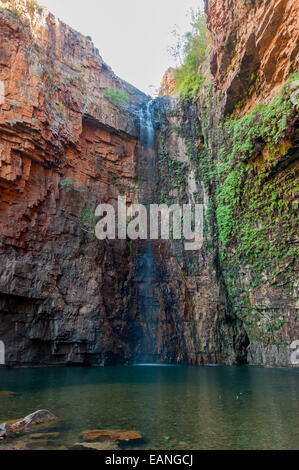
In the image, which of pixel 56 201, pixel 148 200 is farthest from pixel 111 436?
pixel 148 200

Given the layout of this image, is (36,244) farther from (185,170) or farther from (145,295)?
(185,170)

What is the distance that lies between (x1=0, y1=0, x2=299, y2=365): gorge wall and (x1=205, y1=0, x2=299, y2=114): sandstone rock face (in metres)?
0.05

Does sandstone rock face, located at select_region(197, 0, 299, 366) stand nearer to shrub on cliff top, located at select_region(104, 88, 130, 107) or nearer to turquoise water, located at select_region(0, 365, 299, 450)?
turquoise water, located at select_region(0, 365, 299, 450)

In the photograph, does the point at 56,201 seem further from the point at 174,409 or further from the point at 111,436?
the point at 111,436

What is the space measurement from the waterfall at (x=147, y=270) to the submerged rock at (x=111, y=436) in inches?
414

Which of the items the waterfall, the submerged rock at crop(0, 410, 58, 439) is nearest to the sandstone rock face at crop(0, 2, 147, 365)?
the waterfall

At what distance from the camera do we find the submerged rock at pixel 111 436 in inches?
142

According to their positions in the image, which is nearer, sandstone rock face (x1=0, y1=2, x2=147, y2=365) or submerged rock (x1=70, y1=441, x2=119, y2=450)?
submerged rock (x1=70, y1=441, x2=119, y2=450)

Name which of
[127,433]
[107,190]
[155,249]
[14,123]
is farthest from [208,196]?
[127,433]

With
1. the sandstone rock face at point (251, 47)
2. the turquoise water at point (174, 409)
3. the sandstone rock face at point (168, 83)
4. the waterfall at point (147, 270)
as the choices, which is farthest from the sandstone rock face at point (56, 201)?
the sandstone rock face at point (168, 83)

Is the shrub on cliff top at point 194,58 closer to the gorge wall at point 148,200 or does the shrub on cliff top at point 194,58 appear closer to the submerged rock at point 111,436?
the gorge wall at point 148,200

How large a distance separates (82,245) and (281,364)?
8752 millimetres

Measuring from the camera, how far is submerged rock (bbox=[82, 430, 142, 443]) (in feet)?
11.8

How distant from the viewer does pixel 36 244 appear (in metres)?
12.8
